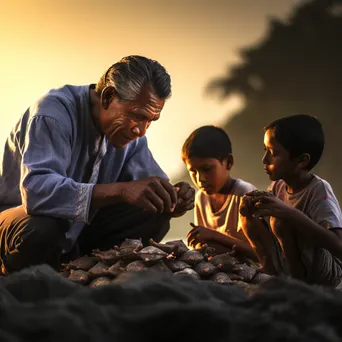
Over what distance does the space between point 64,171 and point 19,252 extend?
0.34m

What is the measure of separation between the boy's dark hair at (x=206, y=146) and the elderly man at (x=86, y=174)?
2.80 ft

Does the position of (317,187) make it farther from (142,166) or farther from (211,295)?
(211,295)

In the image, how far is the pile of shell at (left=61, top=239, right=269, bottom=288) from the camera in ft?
6.97

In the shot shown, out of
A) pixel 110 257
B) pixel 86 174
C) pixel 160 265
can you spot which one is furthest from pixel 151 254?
pixel 86 174

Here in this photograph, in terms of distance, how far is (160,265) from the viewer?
2.13m

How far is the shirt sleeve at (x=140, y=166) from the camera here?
274cm

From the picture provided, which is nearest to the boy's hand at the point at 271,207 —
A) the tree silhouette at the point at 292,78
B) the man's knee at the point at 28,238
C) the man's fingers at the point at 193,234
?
the man's fingers at the point at 193,234

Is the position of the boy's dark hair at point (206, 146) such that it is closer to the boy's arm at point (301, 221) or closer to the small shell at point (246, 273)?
the boy's arm at point (301, 221)

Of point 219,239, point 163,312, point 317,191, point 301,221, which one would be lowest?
point 219,239

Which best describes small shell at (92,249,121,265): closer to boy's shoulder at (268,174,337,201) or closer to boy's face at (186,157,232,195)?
boy's shoulder at (268,174,337,201)

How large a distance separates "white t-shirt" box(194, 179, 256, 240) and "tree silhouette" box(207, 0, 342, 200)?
3.21 meters

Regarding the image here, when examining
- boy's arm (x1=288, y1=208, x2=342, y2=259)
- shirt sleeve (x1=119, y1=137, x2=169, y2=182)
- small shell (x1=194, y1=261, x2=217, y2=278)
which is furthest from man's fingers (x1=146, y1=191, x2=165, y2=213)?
boy's arm (x1=288, y1=208, x2=342, y2=259)

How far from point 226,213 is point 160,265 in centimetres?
136

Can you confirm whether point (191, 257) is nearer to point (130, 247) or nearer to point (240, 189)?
point (130, 247)
